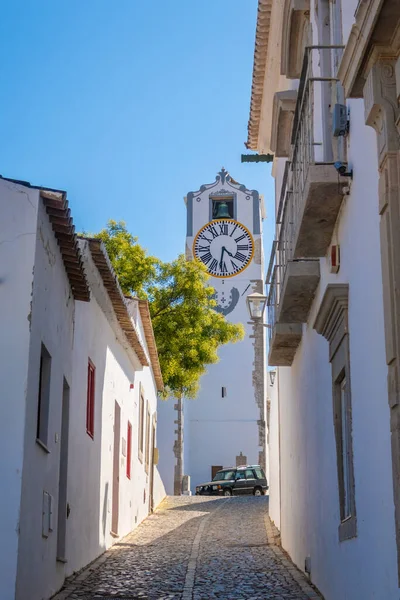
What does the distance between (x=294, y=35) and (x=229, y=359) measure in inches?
1492

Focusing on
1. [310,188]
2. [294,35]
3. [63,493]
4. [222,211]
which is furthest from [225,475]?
[310,188]

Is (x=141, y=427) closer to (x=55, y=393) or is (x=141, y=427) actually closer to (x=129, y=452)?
(x=129, y=452)

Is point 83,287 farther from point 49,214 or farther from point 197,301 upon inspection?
point 197,301

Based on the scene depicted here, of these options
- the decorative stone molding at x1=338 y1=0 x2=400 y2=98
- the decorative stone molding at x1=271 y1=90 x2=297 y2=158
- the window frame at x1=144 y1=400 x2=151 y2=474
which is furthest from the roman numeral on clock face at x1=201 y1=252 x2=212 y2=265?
the decorative stone molding at x1=338 y1=0 x2=400 y2=98

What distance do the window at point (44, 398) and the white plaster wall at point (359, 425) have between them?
108 inches

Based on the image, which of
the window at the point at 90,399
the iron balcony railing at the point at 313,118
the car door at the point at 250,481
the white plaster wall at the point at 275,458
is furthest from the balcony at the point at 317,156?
the car door at the point at 250,481

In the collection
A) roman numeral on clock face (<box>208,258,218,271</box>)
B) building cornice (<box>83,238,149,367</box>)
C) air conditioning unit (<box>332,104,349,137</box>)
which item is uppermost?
roman numeral on clock face (<box>208,258,218,271</box>)

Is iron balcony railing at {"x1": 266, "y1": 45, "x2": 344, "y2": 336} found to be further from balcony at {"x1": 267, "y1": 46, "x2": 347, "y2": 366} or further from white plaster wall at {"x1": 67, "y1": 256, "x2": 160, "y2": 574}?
white plaster wall at {"x1": 67, "y1": 256, "x2": 160, "y2": 574}

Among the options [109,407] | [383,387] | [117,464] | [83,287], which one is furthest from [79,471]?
[383,387]

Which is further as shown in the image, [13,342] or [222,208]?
[222,208]

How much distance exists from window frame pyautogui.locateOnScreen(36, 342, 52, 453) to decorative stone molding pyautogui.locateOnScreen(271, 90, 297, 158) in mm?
4631

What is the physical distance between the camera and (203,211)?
49625 mm

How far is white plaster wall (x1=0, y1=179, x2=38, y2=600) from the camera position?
26.2 feet

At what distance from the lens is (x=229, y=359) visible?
1933 inches
